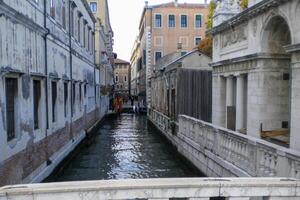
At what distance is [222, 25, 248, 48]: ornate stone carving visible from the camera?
10.9 metres

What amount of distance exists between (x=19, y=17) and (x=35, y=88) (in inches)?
90.6

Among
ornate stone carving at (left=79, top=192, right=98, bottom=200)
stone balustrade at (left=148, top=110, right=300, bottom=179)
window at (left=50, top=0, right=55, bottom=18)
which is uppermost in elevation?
window at (left=50, top=0, right=55, bottom=18)

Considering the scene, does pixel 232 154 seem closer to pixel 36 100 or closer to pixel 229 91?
pixel 229 91

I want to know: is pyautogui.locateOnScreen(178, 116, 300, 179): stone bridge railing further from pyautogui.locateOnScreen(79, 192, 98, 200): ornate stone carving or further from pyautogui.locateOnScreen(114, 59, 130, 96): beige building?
pyautogui.locateOnScreen(114, 59, 130, 96): beige building

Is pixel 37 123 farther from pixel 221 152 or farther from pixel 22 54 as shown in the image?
pixel 221 152

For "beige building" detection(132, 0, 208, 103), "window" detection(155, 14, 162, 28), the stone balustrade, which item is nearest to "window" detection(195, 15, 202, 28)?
"beige building" detection(132, 0, 208, 103)

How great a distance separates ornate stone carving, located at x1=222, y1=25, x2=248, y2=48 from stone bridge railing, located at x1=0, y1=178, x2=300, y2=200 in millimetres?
7636

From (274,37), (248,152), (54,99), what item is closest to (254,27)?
(274,37)

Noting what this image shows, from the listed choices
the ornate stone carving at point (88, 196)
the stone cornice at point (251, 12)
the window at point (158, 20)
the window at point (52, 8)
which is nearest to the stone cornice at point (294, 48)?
the stone cornice at point (251, 12)

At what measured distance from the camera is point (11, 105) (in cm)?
777

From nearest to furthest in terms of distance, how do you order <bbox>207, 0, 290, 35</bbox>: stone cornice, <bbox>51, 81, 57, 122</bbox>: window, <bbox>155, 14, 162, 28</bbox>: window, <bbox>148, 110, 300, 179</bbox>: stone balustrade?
<bbox>148, 110, 300, 179</bbox>: stone balustrade, <bbox>207, 0, 290, 35</bbox>: stone cornice, <bbox>51, 81, 57, 122</bbox>: window, <bbox>155, 14, 162, 28</bbox>: window

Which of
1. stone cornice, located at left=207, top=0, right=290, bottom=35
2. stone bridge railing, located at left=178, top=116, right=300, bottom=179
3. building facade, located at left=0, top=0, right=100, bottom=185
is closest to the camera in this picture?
stone bridge railing, located at left=178, top=116, right=300, bottom=179

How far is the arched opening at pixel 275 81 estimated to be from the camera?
9.52 metres

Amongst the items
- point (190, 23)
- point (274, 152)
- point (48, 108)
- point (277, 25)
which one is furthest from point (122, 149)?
point (190, 23)
